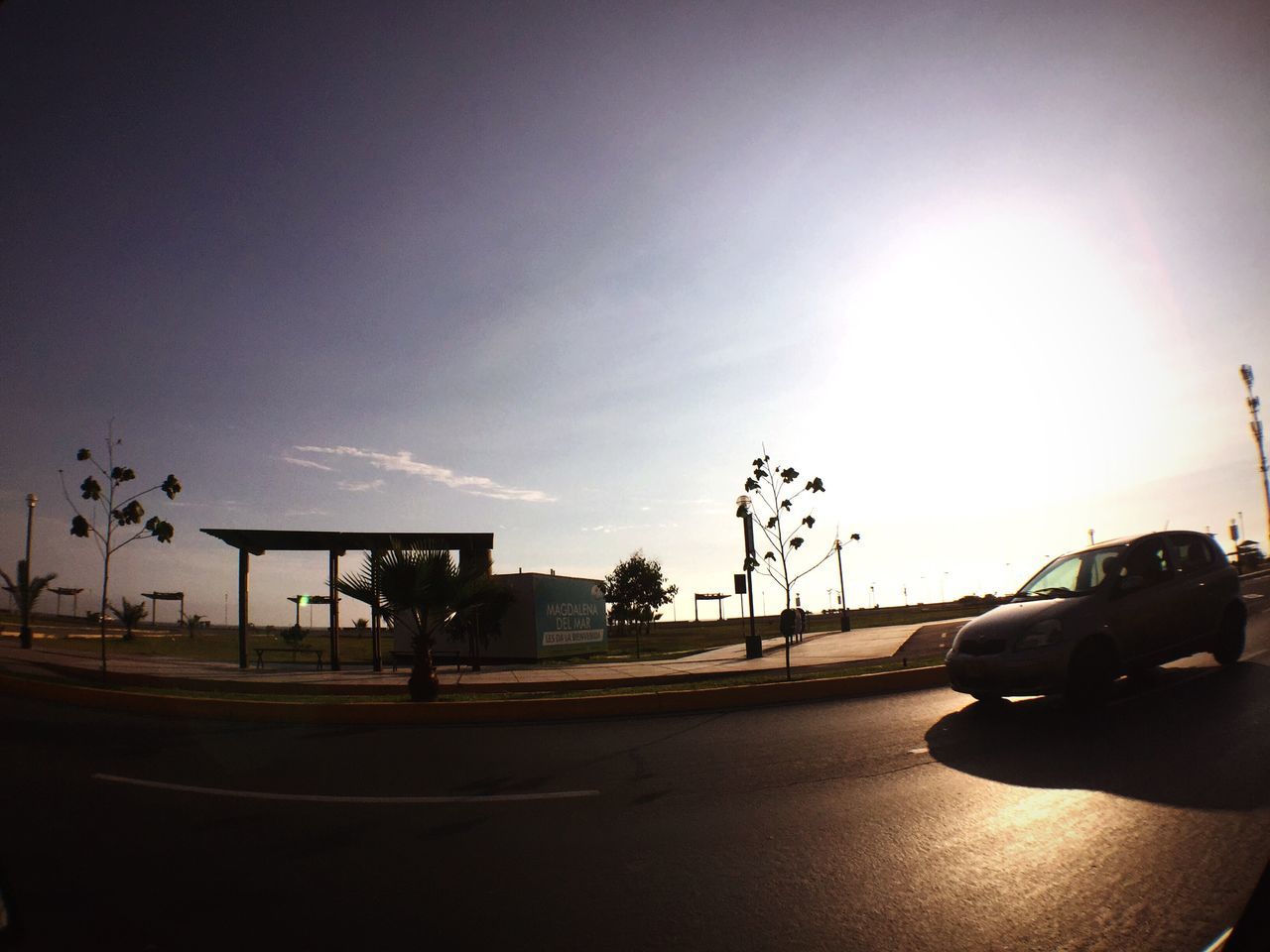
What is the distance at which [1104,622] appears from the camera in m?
6.69

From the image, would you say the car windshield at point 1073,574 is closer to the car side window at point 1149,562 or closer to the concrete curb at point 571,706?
the car side window at point 1149,562

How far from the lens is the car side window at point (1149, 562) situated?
24.0ft

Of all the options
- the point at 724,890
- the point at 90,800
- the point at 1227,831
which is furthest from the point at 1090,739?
the point at 90,800

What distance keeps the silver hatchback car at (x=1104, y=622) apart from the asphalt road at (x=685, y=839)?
48cm

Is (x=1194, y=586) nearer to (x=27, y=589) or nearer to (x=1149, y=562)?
(x=1149, y=562)

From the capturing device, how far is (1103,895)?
2.79 metres

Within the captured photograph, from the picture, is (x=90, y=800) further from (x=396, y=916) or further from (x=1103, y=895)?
(x=1103, y=895)

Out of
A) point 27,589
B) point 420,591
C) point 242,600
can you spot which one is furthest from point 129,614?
point 420,591

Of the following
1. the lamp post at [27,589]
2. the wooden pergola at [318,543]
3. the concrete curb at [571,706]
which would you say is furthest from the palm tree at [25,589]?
the concrete curb at [571,706]

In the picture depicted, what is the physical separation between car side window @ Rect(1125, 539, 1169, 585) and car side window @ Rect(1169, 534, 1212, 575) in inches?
10.0

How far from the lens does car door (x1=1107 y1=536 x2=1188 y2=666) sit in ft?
22.4

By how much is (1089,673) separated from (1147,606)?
139 centimetres

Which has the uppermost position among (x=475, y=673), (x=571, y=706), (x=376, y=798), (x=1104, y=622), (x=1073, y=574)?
(x=1073, y=574)

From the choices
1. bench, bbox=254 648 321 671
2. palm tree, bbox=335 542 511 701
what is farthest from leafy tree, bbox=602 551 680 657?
palm tree, bbox=335 542 511 701
